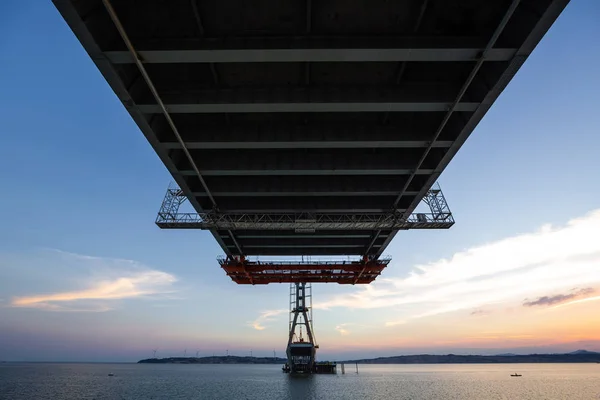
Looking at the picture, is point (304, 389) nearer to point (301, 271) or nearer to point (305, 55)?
point (301, 271)

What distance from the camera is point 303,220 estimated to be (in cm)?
2689

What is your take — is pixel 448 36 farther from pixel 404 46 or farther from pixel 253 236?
pixel 253 236

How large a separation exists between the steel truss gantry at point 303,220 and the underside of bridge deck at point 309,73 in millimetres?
3991

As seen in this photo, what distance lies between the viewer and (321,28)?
536 inches

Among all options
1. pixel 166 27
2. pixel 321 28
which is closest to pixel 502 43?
Answer: pixel 321 28

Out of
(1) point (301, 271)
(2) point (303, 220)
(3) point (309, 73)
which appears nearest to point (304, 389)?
(1) point (301, 271)

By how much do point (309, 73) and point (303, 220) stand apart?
12.7m

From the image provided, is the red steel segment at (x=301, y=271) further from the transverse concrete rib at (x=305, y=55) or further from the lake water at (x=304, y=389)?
the transverse concrete rib at (x=305, y=55)

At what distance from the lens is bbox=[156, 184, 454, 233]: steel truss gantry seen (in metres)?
27.4

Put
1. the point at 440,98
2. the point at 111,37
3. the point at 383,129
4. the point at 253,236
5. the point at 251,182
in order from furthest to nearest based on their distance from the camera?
the point at 253,236, the point at 251,182, the point at 383,129, the point at 440,98, the point at 111,37

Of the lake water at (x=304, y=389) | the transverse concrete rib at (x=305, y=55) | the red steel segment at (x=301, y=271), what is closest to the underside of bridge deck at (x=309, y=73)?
the transverse concrete rib at (x=305, y=55)

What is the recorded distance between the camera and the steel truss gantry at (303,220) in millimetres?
27406

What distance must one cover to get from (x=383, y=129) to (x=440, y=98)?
332 cm

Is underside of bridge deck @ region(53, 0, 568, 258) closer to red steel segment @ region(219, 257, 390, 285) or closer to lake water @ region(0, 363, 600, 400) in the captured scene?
red steel segment @ region(219, 257, 390, 285)
